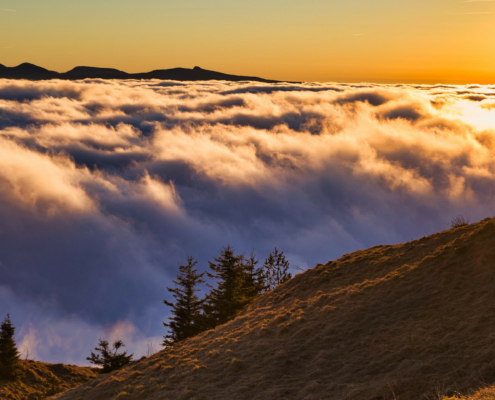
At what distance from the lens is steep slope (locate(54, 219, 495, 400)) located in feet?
44.5

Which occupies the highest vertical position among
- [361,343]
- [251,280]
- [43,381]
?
[251,280]

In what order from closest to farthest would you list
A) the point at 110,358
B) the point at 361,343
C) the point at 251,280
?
the point at 361,343, the point at 110,358, the point at 251,280

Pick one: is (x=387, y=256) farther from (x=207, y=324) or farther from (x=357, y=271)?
(x=207, y=324)

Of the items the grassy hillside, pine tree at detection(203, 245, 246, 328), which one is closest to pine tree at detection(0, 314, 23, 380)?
the grassy hillside

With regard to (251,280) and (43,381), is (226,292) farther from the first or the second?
(43,381)

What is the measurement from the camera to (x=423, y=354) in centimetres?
1457

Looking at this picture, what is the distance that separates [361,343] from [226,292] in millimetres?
28528

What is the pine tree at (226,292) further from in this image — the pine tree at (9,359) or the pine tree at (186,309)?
the pine tree at (9,359)

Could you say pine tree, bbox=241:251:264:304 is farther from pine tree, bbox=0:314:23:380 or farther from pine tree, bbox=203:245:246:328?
pine tree, bbox=0:314:23:380

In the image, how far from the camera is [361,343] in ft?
55.1

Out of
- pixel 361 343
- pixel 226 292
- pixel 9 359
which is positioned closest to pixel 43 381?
pixel 9 359

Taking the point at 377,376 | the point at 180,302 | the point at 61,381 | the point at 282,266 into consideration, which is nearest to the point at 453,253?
the point at 377,376

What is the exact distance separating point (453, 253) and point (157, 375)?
15765mm

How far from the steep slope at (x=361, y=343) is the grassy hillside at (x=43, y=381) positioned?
18104mm
